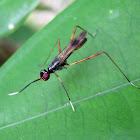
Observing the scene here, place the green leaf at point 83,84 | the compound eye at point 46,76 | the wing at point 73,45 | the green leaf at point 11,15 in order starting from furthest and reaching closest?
1. the green leaf at point 11,15
2. the wing at point 73,45
3. the compound eye at point 46,76
4. the green leaf at point 83,84

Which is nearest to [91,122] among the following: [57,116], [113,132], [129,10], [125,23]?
[113,132]

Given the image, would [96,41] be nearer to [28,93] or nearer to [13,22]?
[28,93]

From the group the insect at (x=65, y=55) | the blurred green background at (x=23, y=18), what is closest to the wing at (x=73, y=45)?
the insect at (x=65, y=55)

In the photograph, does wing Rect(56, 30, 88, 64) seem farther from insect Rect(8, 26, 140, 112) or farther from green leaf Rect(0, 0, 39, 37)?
green leaf Rect(0, 0, 39, 37)

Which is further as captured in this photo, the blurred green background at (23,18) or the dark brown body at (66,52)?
the blurred green background at (23,18)

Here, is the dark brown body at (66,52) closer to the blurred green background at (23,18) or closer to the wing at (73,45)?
the wing at (73,45)

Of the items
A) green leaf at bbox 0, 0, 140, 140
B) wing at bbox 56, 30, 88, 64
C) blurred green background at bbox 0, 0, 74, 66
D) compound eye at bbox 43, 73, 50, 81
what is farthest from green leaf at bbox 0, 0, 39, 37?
compound eye at bbox 43, 73, 50, 81

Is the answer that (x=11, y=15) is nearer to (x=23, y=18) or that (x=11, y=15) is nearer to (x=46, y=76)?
(x=23, y=18)
